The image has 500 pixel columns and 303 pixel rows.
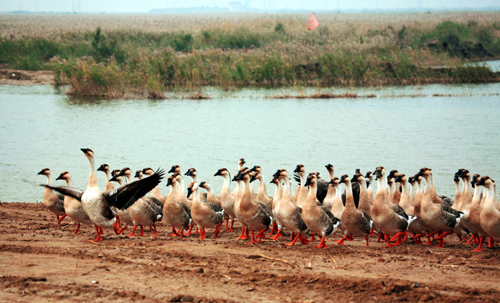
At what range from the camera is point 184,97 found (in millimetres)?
32406

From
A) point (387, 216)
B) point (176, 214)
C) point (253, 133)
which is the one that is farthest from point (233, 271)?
point (253, 133)

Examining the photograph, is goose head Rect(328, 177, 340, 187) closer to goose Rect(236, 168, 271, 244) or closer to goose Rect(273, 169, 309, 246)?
goose Rect(273, 169, 309, 246)

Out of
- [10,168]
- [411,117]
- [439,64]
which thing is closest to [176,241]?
[10,168]

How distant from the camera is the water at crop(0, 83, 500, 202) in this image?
17469mm

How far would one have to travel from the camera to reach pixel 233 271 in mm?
7316

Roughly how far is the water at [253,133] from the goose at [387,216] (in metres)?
5.54

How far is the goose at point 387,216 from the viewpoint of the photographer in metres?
9.11

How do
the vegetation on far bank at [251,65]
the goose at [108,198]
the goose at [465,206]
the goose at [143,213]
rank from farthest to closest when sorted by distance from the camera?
the vegetation on far bank at [251,65] → the goose at [143,213] → the goose at [465,206] → the goose at [108,198]

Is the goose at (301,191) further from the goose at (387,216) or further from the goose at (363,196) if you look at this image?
the goose at (387,216)

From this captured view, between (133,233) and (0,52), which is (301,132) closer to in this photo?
(133,233)

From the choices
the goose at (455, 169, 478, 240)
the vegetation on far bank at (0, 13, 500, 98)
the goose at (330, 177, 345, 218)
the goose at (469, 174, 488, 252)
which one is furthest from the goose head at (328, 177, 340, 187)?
the vegetation on far bank at (0, 13, 500, 98)

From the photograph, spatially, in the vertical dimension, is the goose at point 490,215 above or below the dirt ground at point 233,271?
above

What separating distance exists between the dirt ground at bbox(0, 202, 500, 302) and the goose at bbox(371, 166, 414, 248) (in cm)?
34

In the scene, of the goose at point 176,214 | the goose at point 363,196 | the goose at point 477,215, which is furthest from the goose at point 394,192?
the goose at point 176,214
